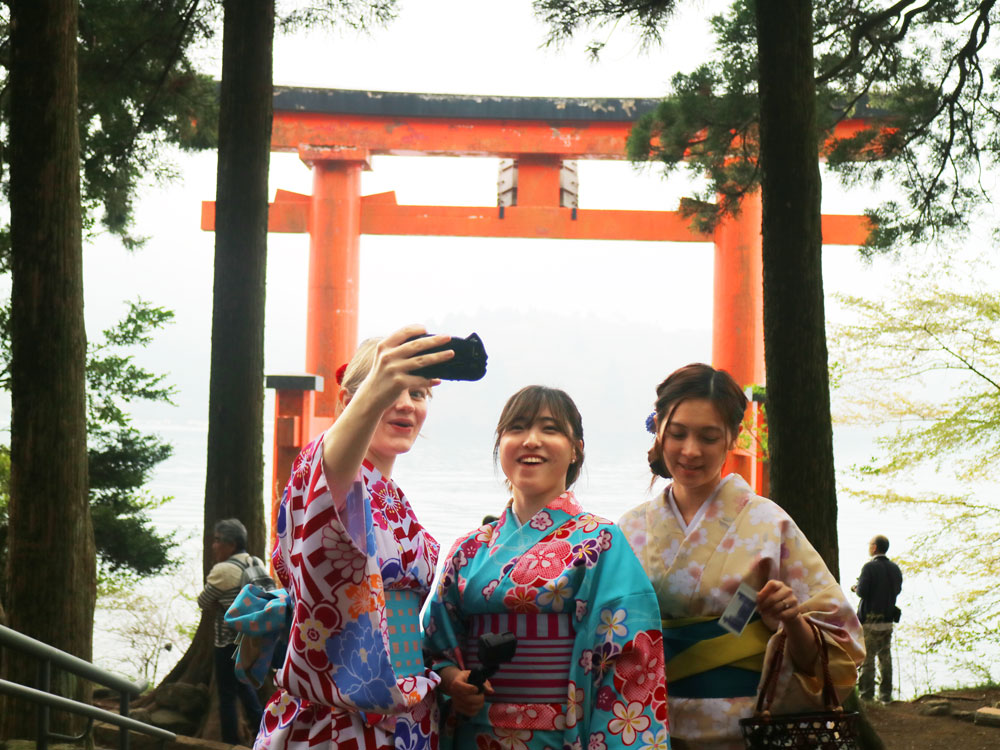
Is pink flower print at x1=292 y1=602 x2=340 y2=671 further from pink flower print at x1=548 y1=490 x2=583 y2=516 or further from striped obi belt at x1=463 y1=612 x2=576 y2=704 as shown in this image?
pink flower print at x1=548 y1=490 x2=583 y2=516

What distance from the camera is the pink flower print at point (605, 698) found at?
180 centimetres

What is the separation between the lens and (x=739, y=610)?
6.11ft

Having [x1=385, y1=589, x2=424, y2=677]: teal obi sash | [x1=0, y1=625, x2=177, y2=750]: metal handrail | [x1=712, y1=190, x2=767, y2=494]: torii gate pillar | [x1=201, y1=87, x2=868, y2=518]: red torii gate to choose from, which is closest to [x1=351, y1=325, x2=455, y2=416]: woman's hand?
[x1=385, y1=589, x2=424, y2=677]: teal obi sash

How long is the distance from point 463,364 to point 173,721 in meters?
4.61

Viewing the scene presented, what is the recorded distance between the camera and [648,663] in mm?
1810

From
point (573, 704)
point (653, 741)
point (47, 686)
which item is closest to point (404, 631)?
point (573, 704)

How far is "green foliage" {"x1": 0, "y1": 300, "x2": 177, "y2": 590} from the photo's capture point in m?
8.73

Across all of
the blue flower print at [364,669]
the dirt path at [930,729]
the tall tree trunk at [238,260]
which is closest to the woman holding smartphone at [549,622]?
the blue flower print at [364,669]

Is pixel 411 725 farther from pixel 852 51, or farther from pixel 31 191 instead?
pixel 852 51

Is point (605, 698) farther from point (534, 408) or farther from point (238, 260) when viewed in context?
point (238, 260)

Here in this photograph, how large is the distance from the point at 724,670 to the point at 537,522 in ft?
1.47

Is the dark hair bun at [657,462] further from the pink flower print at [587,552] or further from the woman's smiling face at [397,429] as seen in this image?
the woman's smiling face at [397,429]

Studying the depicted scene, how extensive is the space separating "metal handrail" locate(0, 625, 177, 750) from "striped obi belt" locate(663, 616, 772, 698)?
165 cm

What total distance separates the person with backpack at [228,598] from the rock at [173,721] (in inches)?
10.7
